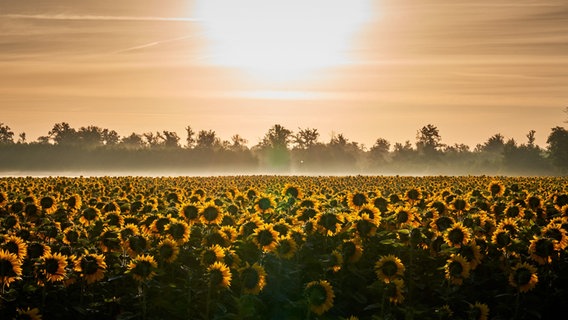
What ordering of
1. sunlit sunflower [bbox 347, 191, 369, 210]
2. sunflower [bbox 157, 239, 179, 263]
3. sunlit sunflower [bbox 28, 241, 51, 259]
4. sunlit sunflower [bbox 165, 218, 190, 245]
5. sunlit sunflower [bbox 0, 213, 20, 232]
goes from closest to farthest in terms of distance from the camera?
sunlit sunflower [bbox 28, 241, 51, 259]
sunflower [bbox 157, 239, 179, 263]
sunlit sunflower [bbox 165, 218, 190, 245]
sunlit sunflower [bbox 0, 213, 20, 232]
sunlit sunflower [bbox 347, 191, 369, 210]

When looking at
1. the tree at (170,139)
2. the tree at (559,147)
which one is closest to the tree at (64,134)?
the tree at (170,139)

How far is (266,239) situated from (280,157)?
417 ft

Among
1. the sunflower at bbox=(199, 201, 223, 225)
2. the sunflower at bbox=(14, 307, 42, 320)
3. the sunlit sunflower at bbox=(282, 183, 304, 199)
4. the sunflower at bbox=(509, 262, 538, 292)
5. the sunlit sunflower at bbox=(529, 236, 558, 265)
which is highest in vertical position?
the sunlit sunflower at bbox=(282, 183, 304, 199)

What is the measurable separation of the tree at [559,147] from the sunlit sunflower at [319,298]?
332 feet

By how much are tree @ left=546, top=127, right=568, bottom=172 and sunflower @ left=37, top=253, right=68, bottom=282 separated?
336 ft

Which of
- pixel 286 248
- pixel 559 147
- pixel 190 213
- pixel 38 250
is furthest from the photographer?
pixel 559 147

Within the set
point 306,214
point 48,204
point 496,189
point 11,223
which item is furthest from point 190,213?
point 496,189

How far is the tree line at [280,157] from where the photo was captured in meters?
120

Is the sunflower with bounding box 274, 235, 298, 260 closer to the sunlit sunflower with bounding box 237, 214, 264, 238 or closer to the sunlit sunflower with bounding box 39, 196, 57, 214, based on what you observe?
the sunlit sunflower with bounding box 237, 214, 264, 238

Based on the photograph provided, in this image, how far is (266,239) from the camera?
10914 millimetres

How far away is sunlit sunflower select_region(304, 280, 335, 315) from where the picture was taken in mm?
9516

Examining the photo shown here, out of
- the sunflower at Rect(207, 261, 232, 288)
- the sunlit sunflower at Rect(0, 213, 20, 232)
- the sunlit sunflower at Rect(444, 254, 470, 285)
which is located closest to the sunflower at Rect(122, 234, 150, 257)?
the sunflower at Rect(207, 261, 232, 288)

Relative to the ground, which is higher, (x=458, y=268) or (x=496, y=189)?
(x=496, y=189)

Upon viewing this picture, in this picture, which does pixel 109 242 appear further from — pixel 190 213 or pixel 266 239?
pixel 266 239
